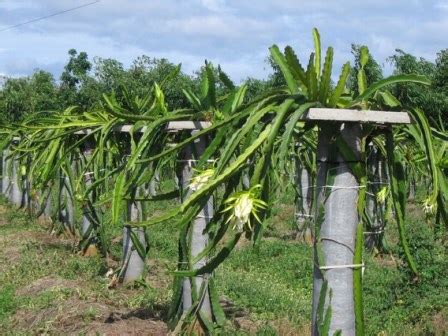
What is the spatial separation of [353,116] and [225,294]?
13.3 ft

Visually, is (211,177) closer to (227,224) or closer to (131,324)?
(227,224)

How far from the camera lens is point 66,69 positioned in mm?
27953

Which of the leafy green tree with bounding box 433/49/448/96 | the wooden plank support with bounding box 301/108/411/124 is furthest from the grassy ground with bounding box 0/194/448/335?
the leafy green tree with bounding box 433/49/448/96

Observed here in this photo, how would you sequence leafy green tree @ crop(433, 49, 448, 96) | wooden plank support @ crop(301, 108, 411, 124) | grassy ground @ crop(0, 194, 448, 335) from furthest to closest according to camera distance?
leafy green tree @ crop(433, 49, 448, 96)
grassy ground @ crop(0, 194, 448, 335)
wooden plank support @ crop(301, 108, 411, 124)

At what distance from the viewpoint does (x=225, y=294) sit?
675 centimetres

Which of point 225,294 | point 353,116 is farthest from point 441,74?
point 353,116

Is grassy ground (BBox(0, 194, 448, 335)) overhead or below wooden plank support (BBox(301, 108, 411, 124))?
below

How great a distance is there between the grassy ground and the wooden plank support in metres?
0.73

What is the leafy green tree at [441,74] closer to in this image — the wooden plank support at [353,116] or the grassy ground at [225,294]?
the grassy ground at [225,294]

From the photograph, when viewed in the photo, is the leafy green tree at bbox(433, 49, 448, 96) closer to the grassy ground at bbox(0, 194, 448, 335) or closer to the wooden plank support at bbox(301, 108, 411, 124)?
the grassy ground at bbox(0, 194, 448, 335)

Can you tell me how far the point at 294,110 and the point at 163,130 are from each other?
1.88 m

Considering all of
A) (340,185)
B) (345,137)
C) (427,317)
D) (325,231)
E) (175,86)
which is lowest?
(427,317)

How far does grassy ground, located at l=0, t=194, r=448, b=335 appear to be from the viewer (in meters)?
5.49

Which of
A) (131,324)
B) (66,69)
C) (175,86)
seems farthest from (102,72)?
(131,324)
